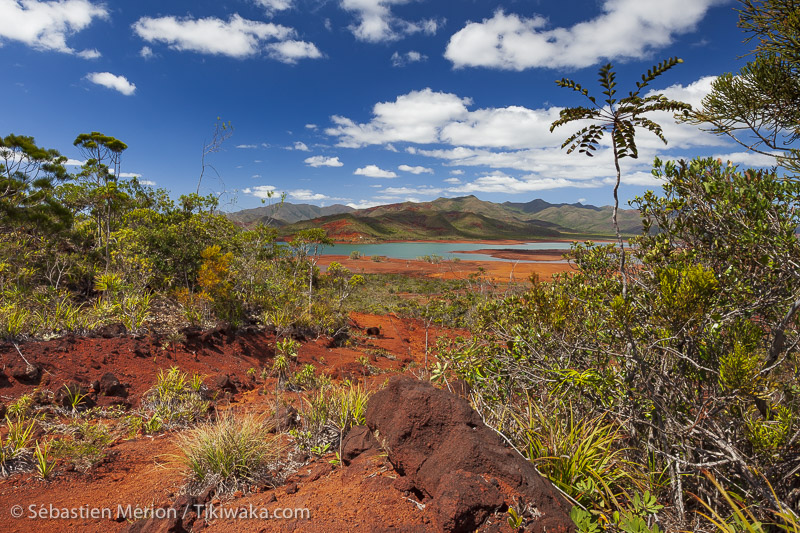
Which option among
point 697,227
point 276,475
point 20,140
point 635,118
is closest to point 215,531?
point 276,475

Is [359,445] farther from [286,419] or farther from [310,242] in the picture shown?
[310,242]

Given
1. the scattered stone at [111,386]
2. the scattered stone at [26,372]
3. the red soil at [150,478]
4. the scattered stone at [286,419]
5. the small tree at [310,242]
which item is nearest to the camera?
the red soil at [150,478]

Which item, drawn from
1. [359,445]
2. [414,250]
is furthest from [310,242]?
[414,250]

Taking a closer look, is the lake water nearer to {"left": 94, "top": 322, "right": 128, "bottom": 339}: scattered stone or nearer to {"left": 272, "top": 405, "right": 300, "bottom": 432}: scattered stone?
{"left": 94, "top": 322, "right": 128, "bottom": 339}: scattered stone

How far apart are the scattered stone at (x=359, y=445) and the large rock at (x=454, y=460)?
0.63 feet

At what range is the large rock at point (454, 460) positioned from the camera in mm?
2238

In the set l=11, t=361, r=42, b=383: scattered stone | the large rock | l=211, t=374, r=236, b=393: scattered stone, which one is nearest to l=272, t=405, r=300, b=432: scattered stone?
the large rock

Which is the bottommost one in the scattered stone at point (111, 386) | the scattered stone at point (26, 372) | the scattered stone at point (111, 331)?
the scattered stone at point (111, 386)

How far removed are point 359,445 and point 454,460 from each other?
1.22m

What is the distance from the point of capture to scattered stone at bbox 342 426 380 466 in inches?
136

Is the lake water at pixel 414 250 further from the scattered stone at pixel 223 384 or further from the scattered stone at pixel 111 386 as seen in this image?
the scattered stone at pixel 111 386

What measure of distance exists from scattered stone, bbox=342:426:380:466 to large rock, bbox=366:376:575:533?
0.63 feet

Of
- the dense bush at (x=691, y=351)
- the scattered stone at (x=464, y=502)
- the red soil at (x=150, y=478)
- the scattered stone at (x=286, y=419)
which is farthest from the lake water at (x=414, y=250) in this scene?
the scattered stone at (x=464, y=502)

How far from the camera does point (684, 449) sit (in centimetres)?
288
